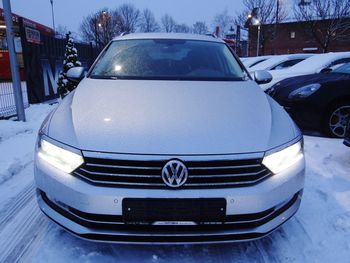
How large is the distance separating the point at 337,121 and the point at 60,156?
4.78 m

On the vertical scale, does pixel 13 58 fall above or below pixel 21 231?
above

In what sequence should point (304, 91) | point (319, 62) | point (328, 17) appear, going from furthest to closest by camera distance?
point (328, 17)
point (319, 62)
point (304, 91)

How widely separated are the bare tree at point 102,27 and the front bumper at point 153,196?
4056 cm

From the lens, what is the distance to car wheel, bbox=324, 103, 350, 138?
5.71 meters

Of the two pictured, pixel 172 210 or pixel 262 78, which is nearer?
pixel 172 210

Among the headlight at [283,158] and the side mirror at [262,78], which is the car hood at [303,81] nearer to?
the side mirror at [262,78]

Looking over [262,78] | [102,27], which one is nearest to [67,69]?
[262,78]

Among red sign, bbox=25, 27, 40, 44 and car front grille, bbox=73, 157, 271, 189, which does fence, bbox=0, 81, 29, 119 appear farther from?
car front grille, bbox=73, 157, 271, 189

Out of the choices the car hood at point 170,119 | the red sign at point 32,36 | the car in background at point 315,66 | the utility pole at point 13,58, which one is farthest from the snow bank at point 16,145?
the car in background at point 315,66

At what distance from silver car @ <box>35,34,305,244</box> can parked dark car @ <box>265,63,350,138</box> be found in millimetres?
3272

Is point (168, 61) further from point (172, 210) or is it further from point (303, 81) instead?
point (303, 81)

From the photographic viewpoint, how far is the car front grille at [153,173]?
2.19 m

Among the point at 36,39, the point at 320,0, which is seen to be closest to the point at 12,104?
the point at 36,39

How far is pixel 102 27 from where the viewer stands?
48.2 meters
